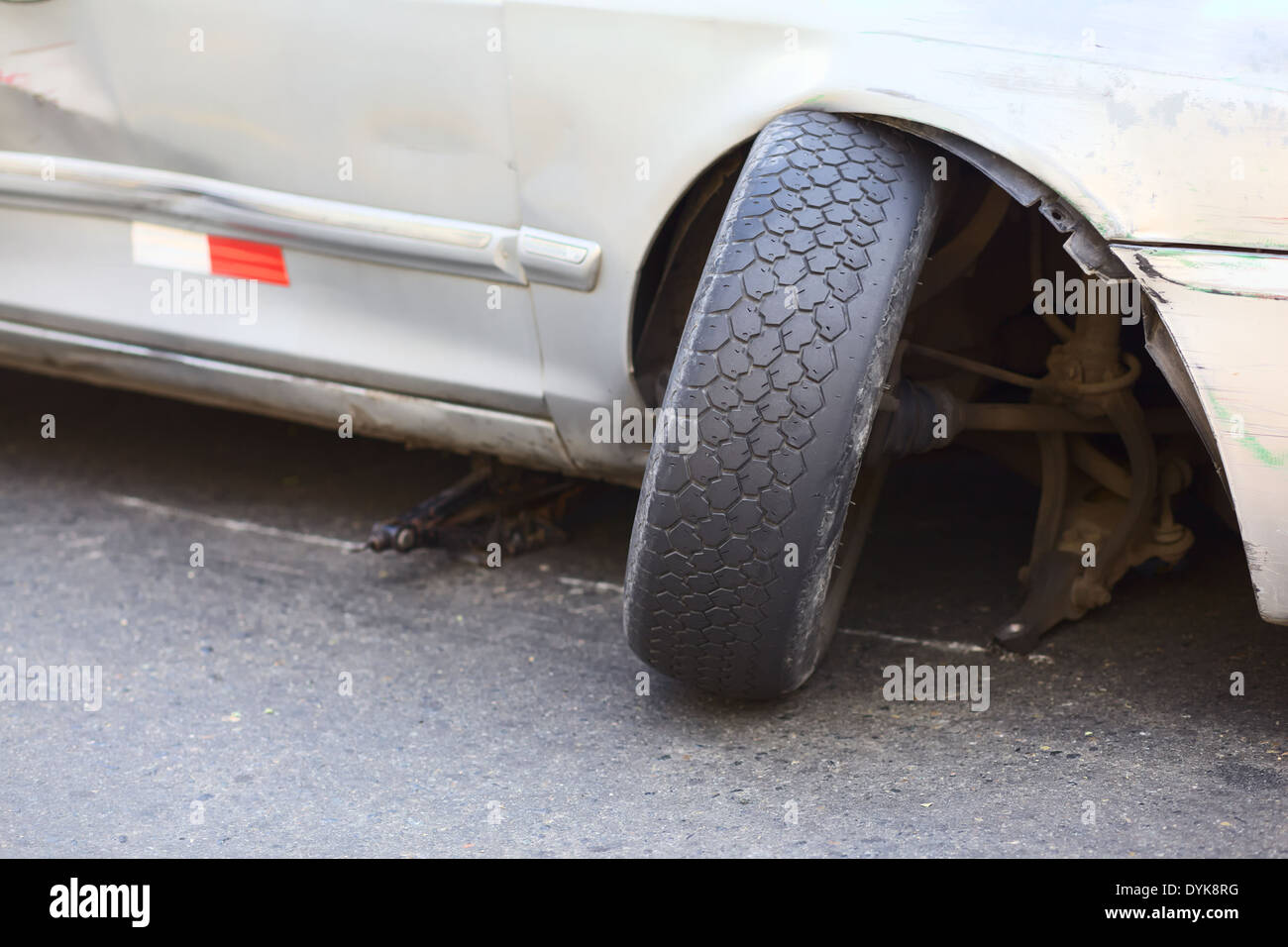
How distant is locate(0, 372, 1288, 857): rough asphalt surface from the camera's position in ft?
7.01

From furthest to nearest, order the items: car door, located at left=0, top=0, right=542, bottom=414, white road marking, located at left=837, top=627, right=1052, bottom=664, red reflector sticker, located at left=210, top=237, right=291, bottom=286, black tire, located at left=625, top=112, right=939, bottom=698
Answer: red reflector sticker, located at left=210, top=237, right=291, bottom=286, white road marking, located at left=837, top=627, right=1052, bottom=664, car door, located at left=0, top=0, right=542, bottom=414, black tire, located at left=625, top=112, right=939, bottom=698

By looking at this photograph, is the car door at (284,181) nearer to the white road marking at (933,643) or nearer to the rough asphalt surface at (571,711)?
the rough asphalt surface at (571,711)

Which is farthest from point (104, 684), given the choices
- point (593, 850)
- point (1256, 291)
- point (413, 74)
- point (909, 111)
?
point (1256, 291)

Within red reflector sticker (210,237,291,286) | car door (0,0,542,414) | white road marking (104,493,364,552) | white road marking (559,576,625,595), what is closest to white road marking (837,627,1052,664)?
white road marking (559,576,625,595)

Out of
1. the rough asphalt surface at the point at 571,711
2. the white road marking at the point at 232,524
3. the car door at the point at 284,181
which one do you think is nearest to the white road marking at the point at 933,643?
the rough asphalt surface at the point at 571,711

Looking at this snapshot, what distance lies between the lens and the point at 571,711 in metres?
2.54

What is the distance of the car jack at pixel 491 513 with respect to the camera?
10.4ft

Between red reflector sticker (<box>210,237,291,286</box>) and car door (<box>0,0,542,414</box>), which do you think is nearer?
car door (<box>0,0,542,414</box>)

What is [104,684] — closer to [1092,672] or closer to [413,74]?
[413,74]

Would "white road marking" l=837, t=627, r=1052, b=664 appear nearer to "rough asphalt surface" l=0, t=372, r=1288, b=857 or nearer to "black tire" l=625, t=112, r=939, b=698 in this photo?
"rough asphalt surface" l=0, t=372, r=1288, b=857

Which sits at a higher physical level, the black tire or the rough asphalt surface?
the black tire

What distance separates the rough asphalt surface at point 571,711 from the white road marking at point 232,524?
0.02 metres

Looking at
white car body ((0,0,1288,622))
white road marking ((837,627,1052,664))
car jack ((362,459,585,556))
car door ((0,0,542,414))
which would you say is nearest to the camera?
white car body ((0,0,1288,622))
